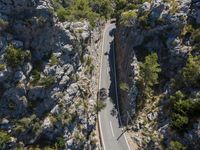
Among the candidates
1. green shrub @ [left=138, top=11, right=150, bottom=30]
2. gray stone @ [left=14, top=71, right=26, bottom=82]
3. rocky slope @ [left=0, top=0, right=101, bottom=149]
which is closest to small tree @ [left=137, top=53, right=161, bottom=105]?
green shrub @ [left=138, top=11, right=150, bottom=30]

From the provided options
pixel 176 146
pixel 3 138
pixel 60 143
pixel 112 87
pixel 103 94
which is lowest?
pixel 60 143

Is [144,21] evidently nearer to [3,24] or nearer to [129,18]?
[129,18]

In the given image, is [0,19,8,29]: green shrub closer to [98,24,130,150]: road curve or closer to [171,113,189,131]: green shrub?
[98,24,130,150]: road curve

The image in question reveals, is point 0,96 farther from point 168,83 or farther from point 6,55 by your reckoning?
point 168,83

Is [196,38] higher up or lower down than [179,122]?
higher up

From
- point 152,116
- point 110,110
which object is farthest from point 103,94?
point 152,116

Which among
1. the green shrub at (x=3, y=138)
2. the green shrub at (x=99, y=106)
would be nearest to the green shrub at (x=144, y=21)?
the green shrub at (x=99, y=106)
